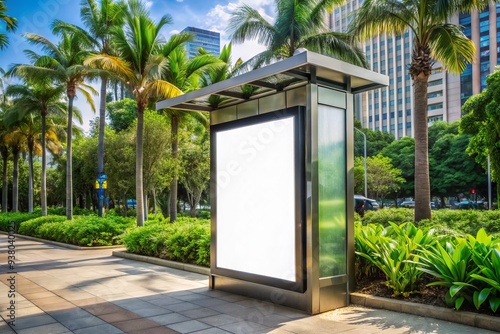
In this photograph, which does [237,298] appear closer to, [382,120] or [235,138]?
[235,138]

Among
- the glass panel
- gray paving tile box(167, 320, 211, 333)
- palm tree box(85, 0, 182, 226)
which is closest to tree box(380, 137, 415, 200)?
palm tree box(85, 0, 182, 226)

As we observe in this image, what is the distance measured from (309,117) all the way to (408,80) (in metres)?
105

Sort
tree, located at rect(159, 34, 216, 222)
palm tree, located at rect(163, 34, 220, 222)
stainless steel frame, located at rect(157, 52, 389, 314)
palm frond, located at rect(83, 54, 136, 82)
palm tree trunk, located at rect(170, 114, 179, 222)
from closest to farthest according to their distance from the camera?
stainless steel frame, located at rect(157, 52, 389, 314) → palm frond, located at rect(83, 54, 136, 82) → palm tree, located at rect(163, 34, 220, 222) → tree, located at rect(159, 34, 216, 222) → palm tree trunk, located at rect(170, 114, 179, 222)

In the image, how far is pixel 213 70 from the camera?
21.5 meters

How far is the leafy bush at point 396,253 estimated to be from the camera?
21.7 feet

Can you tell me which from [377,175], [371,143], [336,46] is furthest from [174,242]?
[371,143]

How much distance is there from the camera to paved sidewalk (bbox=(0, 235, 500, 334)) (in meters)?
5.80

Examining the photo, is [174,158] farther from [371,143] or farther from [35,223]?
[371,143]

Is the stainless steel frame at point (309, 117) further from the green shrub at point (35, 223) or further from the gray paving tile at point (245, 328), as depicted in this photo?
the green shrub at point (35, 223)

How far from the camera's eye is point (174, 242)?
38.3 ft

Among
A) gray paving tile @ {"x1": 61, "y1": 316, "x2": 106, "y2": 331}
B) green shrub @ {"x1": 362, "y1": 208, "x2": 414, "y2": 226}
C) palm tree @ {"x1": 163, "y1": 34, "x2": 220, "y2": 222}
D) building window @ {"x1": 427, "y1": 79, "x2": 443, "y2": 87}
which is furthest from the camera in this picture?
building window @ {"x1": 427, "y1": 79, "x2": 443, "y2": 87}

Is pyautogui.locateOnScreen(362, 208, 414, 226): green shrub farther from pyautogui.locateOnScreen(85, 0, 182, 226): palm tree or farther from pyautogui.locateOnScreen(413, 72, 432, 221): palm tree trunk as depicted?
pyautogui.locateOnScreen(85, 0, 182, 226): palm tree

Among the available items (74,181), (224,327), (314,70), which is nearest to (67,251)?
(224,327)

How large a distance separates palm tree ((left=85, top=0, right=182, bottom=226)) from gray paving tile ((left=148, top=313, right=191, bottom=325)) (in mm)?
10545
